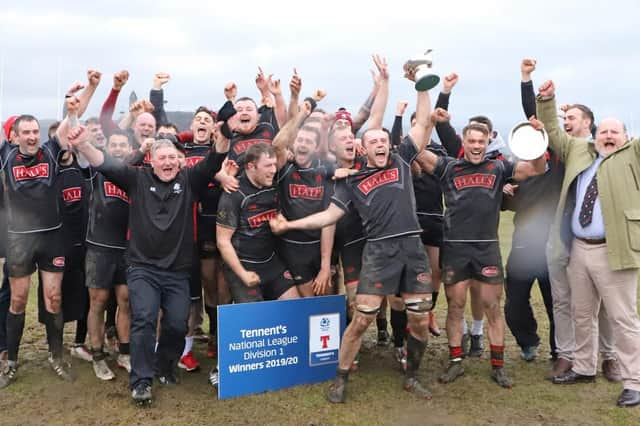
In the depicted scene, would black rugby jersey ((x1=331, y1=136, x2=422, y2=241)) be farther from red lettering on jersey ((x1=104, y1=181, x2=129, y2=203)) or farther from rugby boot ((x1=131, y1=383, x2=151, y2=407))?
rugby boot ((x1=131, y1=383, x2=151, y2=407))

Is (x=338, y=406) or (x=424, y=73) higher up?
(x=424, y=73)

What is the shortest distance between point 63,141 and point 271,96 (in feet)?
7.52

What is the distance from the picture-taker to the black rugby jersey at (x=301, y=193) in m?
5.82

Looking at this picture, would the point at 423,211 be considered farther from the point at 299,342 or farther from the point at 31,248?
the point at 31,248

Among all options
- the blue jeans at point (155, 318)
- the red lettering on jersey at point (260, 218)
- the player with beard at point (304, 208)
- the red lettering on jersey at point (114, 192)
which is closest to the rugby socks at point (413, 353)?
the player with beard at point (304, 208)

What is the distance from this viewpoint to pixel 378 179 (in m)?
5.36

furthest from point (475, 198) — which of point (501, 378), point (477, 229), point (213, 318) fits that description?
point (213, 318)

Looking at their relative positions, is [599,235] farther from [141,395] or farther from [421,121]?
[141,395]

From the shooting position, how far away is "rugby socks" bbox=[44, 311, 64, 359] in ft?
19.4

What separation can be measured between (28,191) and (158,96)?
7.21ft

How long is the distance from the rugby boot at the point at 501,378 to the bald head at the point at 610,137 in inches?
91.0

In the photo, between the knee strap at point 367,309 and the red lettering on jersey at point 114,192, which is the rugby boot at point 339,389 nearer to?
the knee strap at point 367,309

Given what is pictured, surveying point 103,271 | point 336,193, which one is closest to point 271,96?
point 336,193

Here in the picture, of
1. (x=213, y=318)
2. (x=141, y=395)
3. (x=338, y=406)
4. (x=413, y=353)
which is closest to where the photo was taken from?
(x=141, y=395)
